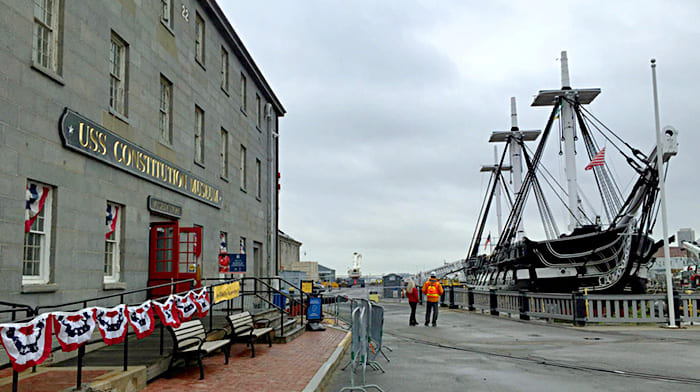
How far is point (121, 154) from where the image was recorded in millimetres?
13453

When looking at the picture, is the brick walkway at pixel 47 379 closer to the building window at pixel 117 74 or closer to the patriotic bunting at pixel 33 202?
the patriotic bunting at pixel 33 202

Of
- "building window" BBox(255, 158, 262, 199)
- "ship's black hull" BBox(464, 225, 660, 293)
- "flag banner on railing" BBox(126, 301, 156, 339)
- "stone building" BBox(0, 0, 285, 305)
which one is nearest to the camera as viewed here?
"flag banner on railing" BBox(126, 301, 156, 339)

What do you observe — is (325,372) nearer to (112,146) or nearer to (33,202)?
(33,202)

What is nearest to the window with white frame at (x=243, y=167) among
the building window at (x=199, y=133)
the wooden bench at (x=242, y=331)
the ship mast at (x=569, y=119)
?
the building window at (x=199, y=133)

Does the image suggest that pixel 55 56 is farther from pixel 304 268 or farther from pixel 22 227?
pixel 304 268

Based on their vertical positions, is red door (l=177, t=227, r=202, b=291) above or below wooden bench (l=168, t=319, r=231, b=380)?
above

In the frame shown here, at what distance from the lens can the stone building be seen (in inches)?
398

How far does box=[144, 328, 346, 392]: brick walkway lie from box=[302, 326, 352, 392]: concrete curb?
12cm

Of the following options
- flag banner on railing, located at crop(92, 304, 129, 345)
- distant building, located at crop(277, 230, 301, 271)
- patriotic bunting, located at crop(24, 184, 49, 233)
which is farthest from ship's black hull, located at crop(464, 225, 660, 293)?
distant building, located at crop(277, 230, 301, 271)

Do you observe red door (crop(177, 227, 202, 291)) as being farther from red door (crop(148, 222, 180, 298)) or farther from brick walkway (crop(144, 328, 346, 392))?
brick walkway (crop(144, 328, 346, 392))

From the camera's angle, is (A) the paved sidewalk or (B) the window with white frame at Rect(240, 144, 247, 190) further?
(B) the window with white frame at Rect(240, 144, 247, 190)

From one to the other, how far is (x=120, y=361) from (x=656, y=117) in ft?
63.6

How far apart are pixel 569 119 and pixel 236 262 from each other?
34.8m

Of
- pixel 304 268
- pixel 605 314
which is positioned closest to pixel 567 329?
pixel 605 314
